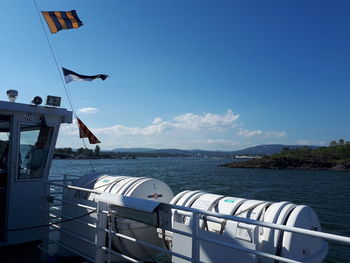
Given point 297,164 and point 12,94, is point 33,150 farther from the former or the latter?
point 297,164

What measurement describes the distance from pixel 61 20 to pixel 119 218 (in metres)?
5.11

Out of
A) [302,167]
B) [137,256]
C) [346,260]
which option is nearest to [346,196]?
[346,260]

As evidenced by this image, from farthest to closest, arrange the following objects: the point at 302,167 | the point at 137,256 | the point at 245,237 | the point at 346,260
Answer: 1. the point at 302,167
2. the point at 346,260
3. the point at 137,256
4. the point at 245,237

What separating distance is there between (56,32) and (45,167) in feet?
10.4

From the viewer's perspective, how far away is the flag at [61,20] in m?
7.12

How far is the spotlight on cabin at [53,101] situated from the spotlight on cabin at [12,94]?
1.86ft

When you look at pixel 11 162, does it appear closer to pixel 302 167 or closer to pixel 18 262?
pixel 18 262

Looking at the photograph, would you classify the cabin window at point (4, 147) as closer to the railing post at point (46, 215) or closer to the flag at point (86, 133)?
the railing post at point (46, 215)

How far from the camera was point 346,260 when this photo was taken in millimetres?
10547

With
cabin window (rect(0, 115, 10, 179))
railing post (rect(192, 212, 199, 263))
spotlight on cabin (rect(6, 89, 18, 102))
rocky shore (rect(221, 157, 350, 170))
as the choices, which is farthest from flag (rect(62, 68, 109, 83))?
rocky shore (rect(221, 157, 350, 170))

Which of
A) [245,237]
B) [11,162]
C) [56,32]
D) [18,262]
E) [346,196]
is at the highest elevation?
[56,32]

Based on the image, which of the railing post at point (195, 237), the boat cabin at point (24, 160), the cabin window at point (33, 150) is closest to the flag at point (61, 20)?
the boat cabin at point (24, 160)

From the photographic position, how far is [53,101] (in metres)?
5.88

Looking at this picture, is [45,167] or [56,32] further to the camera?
[56,32]
